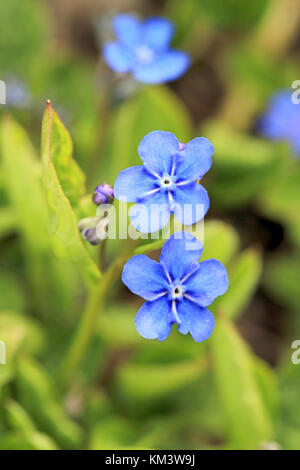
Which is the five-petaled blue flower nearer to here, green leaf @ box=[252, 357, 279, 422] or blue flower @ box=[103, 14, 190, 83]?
blue flower @ box=[103, 14, 190, 83]

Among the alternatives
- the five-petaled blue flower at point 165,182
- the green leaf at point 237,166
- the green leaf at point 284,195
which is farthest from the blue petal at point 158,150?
the green leaf at point 284,195

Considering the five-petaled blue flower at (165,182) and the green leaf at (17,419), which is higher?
the five-petaled blue flower at (165,182)

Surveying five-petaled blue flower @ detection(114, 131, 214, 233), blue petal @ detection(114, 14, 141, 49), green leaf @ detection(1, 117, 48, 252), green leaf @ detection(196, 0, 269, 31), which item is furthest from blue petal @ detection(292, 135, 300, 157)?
five-petaled blue flower @ detection(114, 131, 214, 233)

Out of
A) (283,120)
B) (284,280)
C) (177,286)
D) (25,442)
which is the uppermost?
(283,120)

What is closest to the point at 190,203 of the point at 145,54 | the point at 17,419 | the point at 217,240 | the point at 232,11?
the point at 217,240

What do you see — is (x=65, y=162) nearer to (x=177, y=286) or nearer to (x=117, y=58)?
(x=177, y=286)

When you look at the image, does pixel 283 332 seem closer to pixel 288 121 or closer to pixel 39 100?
pixel 288 121

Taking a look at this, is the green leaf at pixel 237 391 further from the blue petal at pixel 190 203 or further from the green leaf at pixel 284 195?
the green leaf at pixel 284 195
